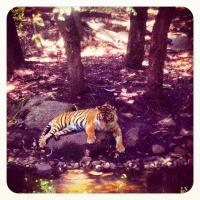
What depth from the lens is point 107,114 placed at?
3.37m

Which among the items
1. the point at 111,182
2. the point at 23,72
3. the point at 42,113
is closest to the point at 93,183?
the point at 111,182

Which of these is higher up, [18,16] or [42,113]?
[18,16]

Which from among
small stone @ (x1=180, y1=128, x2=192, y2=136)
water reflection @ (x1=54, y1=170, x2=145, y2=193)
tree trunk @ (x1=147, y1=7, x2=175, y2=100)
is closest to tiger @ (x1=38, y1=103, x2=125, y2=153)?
water reflection @ (x1=54, y1=170, x2=145, y2=193)

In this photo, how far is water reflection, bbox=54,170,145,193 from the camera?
10.9 feet

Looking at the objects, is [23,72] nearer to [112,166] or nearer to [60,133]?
[60,133]

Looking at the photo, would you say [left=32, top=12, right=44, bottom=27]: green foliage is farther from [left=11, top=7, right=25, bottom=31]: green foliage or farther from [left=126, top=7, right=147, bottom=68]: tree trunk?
[left=126, top=7, right=147, bottom=68]: tree trunk

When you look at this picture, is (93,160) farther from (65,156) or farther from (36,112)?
(36,112)

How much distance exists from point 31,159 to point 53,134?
26cm

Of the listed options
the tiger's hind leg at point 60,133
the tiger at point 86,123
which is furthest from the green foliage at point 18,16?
the tiger's hind leg at point 60,133

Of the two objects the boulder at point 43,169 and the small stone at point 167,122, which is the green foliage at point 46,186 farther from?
the small stone at point 167,122

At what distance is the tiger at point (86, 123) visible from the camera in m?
3.37

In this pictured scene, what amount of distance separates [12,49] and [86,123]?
83cm

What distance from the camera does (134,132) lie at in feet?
11.0
